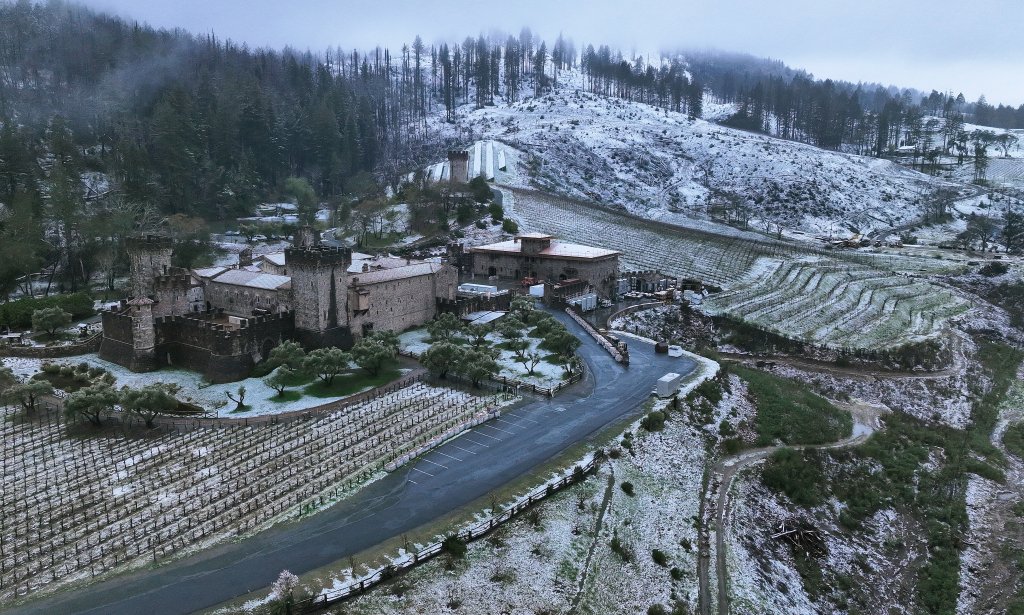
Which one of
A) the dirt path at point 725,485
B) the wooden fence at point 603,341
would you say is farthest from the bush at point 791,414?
the wooden fence at point 603,341

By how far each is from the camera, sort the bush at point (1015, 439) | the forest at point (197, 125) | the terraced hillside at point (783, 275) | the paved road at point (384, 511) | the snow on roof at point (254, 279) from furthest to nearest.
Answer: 1. the forest at point (197, 125)
2. the terraced hillside at point (783, 275)
3. the snow on roof at point (254, 279)
4. the bush at point (1015, 439)
5. the paved road at point (384, 511)

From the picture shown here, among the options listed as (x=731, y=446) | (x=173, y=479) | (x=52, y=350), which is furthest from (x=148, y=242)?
(x=731, y=446)

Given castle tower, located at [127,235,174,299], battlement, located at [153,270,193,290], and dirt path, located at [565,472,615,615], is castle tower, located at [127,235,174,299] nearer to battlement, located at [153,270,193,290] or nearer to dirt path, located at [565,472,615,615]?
battlement, located at [153,270,193,290]

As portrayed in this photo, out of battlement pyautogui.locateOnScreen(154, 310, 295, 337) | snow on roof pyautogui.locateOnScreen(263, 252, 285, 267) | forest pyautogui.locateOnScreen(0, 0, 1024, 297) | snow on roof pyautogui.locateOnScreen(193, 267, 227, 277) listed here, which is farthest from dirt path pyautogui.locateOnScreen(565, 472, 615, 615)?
forest pyautogui.locateOnScreen(0, 0, 1024, 297)

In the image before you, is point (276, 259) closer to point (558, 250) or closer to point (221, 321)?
point (221, 321)

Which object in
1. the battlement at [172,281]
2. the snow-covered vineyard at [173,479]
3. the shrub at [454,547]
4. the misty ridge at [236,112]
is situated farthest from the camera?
the misty ridge at [236,112]

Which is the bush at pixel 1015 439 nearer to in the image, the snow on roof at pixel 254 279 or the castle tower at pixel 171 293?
the snow on roof at pixel 254 279

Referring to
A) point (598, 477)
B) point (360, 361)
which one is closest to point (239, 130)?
point (360, 361)
